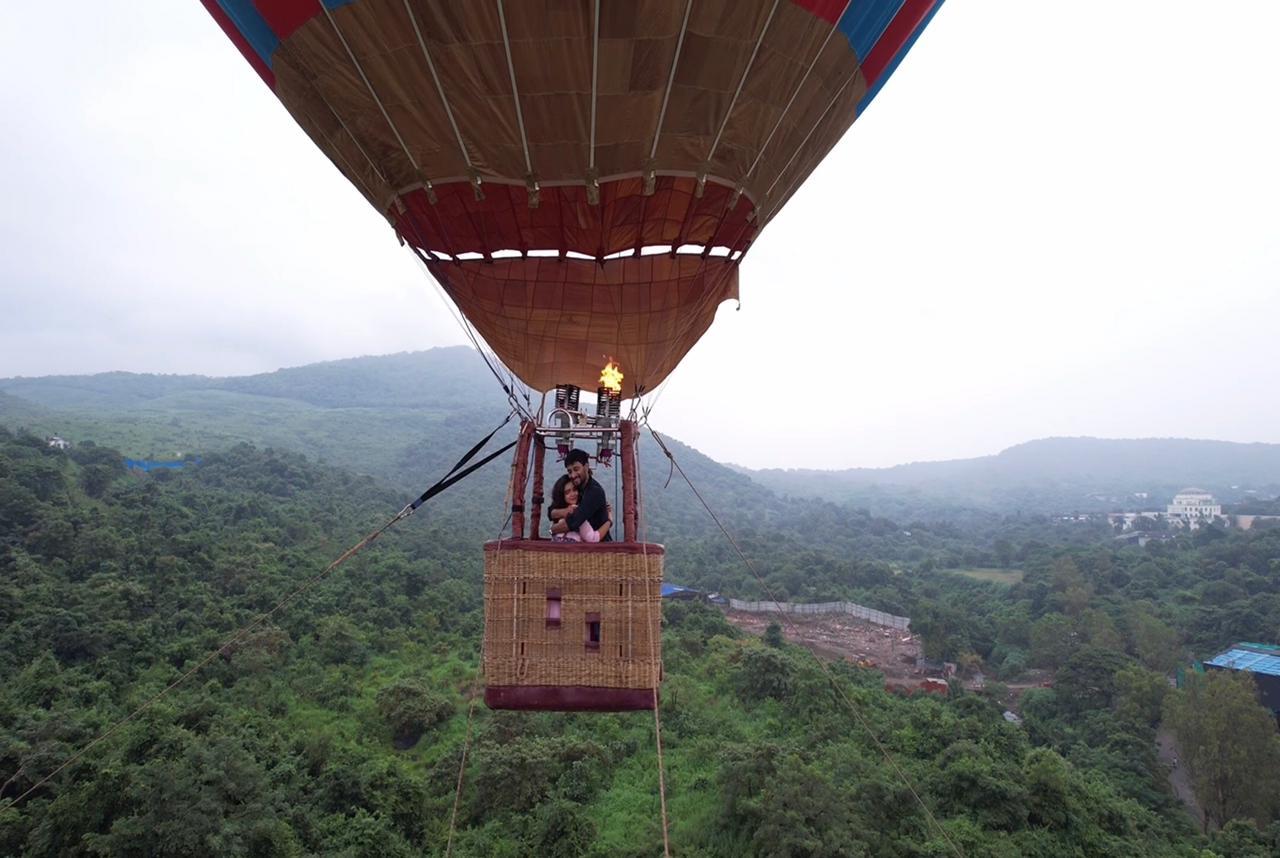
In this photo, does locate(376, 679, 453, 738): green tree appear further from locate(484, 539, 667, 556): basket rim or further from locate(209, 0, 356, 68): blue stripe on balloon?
locate(209, 0, 356, 68): blue stripe on balloon

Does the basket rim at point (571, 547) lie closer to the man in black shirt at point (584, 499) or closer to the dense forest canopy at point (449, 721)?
the man in black shirt at point (584, 499)

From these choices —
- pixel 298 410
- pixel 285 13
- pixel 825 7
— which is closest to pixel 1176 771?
pixel 825 7

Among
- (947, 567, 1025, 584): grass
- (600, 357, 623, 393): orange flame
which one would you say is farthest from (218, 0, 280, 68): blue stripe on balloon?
(947, 567, 1025, 584): grass

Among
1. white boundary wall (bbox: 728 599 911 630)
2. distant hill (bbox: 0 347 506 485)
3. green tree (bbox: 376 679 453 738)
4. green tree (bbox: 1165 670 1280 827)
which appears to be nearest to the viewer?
green tree (bbox: 376 679 453 738)

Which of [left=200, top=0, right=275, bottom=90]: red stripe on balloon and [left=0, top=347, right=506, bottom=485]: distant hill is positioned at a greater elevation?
[left=0, top=347, right=506, bottom=485]: distant hill

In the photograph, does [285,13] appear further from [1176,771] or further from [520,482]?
[1176,771]

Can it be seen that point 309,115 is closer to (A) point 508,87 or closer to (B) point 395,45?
(B) point 395,45
